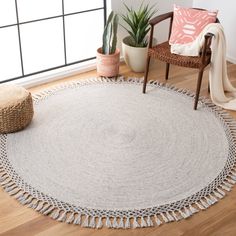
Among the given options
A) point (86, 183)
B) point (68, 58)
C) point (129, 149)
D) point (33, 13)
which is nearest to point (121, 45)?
point (68, 58)

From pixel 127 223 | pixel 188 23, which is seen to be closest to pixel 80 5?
pixel 188 23

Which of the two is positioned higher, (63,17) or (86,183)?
(63,17)

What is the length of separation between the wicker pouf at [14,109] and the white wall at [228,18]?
2101 millimetres

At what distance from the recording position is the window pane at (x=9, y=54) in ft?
13.2

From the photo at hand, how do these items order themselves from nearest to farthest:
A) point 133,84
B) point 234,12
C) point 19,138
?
point 19,138, point 133,84, point 234,12

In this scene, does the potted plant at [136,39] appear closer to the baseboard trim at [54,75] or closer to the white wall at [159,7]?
the white wall at [159,7]

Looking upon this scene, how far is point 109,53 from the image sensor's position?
3930mm

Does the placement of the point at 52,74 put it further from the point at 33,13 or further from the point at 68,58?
the point at 33,13

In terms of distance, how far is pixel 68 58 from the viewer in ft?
14.1

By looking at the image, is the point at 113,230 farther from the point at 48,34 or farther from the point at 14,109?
the point at 48,34

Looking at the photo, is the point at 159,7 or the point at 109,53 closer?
the point at 109,53

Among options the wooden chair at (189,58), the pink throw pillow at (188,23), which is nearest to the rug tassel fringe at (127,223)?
the wooden chair at (189,58)

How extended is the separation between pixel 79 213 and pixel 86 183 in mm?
252

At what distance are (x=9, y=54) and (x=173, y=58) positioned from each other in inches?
Result: 63.5
